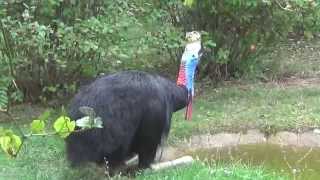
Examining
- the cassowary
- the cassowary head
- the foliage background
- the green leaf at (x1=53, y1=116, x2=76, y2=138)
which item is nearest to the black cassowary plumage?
the cassowary

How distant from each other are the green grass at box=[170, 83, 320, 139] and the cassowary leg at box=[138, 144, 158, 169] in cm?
129

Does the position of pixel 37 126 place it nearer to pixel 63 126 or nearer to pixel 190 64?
pixel 63 126

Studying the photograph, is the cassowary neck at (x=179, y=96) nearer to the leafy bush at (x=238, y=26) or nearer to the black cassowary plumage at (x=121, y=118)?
the black cassowary plumage at (x=121, y=118)

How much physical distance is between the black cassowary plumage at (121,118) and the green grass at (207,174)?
0.68 feet

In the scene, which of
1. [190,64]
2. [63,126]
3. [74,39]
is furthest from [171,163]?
[63,126]

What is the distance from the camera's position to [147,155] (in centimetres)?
522

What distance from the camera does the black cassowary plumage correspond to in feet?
16.1

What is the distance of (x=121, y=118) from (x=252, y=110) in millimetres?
2862

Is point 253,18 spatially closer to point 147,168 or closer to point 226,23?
point 226,23

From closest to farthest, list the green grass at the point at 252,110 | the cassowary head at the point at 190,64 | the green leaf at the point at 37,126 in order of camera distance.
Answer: the green leaf at the point at 37,126 → the cassowary head at the point at 190,64 → the green grass at the point at 252,110

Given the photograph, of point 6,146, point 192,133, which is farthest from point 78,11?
point 6,146

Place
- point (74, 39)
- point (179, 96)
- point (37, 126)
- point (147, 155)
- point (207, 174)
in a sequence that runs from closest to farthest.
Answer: point (37, 126), point (207, 174), point (147, 155), point (179, 96), point (74, 39)

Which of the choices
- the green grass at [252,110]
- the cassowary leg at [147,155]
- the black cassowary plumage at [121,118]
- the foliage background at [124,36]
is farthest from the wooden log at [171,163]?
the foliage background at [124,36]

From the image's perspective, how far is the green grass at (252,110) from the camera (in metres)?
6.77
